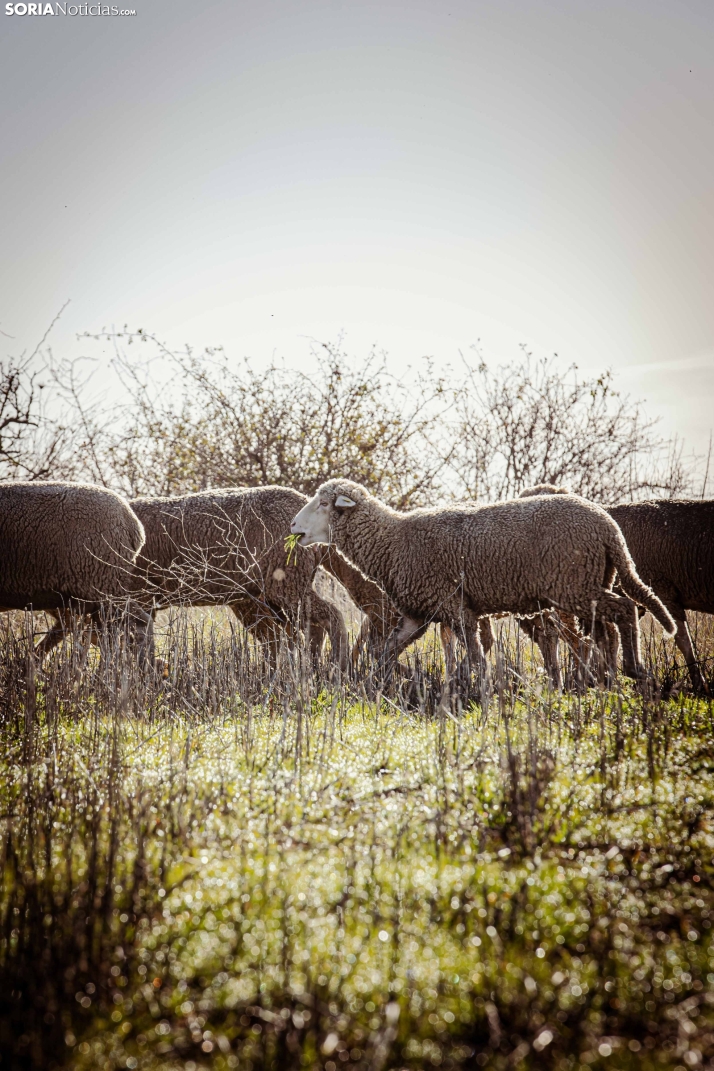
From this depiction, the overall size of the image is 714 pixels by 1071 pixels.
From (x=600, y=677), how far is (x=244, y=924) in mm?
3723

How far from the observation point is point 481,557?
645 cm

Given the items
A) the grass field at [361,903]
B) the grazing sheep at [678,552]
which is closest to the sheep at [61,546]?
the grass field at [361,903]

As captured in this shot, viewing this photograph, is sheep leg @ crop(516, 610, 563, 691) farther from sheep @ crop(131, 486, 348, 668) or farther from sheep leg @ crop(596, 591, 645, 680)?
sheep @ crop(131, 486, 348, 668)

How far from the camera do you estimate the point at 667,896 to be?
270cm

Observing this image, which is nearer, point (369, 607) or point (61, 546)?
point (61, 546)

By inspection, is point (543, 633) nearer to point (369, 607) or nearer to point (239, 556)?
point (369, 607)

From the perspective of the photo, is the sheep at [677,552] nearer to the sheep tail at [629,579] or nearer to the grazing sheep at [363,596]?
the sheep tail at [629,579]

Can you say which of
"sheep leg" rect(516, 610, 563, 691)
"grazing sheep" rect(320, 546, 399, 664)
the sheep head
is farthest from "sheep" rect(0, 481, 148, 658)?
"sheep leg" rect(516, 610, 563, 691)

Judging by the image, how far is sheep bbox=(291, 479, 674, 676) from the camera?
622 centimetres

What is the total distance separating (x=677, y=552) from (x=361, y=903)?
6.20 metres

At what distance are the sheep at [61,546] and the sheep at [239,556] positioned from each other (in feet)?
1.67

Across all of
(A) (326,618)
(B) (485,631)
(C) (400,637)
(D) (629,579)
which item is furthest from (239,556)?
(D) (629,579)

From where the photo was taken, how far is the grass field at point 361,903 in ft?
6.65

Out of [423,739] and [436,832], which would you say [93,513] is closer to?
[423,739]
